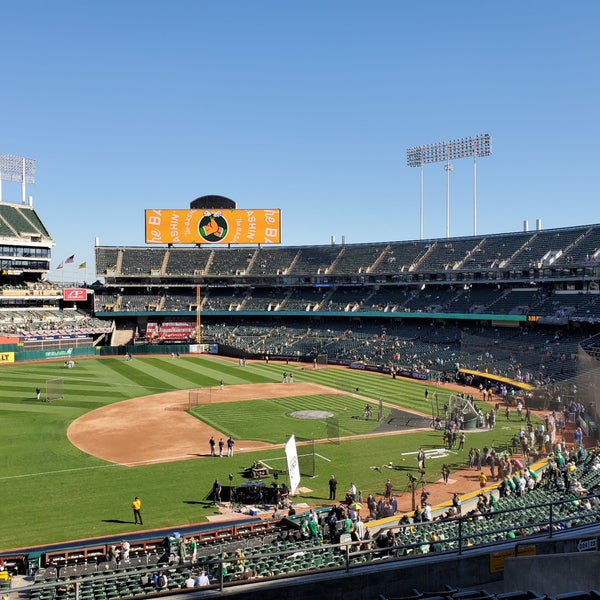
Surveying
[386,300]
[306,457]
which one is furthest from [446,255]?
[306,457]

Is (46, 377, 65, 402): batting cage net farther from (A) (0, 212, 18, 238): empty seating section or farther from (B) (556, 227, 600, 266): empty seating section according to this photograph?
(B) (556, 227, 600, 266): empty seating section

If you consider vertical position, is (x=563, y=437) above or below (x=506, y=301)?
below

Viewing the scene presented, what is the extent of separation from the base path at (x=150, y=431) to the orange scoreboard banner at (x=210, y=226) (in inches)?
1760

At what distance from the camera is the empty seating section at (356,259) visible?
81.2 meters

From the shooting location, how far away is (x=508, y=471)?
80.1 ft

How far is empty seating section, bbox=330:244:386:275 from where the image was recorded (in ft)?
267

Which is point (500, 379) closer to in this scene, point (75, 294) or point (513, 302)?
point (513, 302)

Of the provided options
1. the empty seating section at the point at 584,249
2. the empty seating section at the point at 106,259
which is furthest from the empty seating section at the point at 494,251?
the empty seating section at the point at 106,259

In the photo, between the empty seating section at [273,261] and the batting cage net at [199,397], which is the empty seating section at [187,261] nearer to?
the empty seating section at [273,261]

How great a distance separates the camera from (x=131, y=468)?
26.9 m

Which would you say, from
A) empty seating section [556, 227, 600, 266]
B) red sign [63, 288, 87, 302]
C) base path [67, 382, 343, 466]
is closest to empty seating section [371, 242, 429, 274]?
empty seating section [556, 227, 600, 266]

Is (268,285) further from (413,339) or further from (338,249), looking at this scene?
(413,339)

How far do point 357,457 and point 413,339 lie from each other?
37.4 metres

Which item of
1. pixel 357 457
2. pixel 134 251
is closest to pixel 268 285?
pixel 134 251
